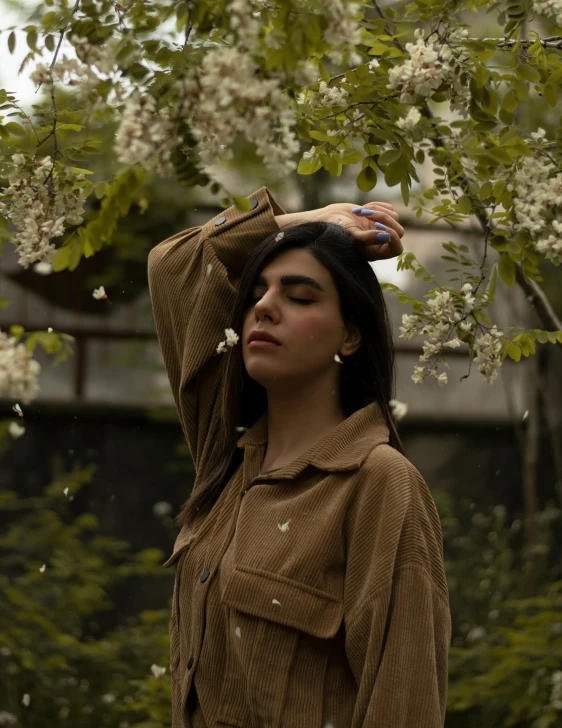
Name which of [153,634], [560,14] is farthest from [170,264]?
[153,634]

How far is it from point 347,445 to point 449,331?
457 mm

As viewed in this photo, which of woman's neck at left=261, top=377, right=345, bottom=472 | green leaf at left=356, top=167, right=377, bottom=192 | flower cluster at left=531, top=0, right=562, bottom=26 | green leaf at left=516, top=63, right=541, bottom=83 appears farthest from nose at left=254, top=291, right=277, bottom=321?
flower cluster at left=531, top=0, right=562, bottom=26

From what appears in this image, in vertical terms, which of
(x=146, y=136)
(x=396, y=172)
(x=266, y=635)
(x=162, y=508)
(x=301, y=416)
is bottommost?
(x=162, y=508)

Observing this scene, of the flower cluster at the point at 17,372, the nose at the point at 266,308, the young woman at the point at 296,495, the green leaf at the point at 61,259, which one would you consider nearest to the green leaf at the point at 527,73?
the young woman at the point at 296,495

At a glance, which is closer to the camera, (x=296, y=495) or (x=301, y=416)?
(x=296, y=495)

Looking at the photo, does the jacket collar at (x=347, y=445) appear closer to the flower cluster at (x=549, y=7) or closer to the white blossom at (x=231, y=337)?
the white blossom at (x=231, y=337)

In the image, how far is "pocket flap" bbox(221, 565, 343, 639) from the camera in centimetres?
184

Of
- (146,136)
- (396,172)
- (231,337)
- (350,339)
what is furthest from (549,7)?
(146,136)

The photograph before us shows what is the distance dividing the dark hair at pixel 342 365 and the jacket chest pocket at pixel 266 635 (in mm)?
301

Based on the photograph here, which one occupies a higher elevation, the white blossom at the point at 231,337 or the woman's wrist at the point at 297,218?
the woman's wrist at the point at 297,218

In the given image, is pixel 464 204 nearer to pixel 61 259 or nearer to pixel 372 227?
pixel 372 227

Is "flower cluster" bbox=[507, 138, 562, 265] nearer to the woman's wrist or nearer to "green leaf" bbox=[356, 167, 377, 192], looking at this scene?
"green leaf" bbox=[356, 167, 377, 192]

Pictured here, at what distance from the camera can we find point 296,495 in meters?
1.99

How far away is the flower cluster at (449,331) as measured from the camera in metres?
2.26
